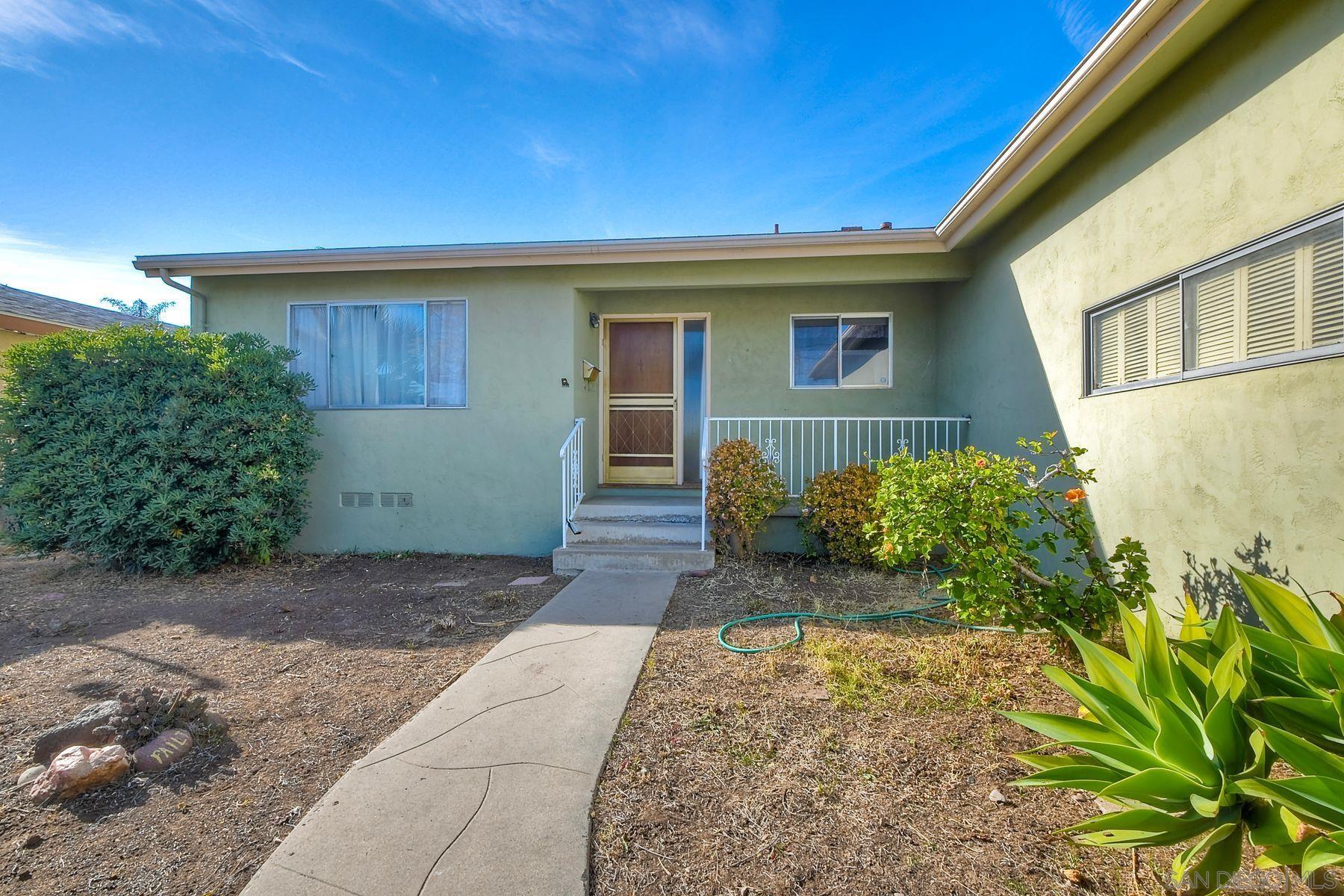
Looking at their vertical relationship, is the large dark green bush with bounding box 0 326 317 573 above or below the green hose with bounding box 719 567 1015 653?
above

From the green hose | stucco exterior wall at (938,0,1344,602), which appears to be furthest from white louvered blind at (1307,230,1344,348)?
the green hose

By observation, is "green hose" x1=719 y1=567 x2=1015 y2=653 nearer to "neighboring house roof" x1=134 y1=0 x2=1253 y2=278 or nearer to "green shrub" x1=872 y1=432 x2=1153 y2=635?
"green shrub" x1=872 y1=432 x2=1153 y2=635

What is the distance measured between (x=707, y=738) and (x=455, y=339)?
17.9 feet

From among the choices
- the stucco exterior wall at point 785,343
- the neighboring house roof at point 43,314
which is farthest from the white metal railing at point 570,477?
the neighboring house roof at point 43,314

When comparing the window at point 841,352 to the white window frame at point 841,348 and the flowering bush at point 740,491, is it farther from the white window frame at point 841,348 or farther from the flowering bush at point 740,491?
the flowering bush at point 740,491

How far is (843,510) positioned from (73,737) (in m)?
5.25

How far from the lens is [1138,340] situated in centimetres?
374

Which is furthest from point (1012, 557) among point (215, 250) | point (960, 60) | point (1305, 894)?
point (215, 250)

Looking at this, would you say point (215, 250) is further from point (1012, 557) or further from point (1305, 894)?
point (1305, 894)

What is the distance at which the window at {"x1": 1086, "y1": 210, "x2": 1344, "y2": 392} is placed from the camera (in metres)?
2.54

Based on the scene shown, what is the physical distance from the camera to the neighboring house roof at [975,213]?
295 cm

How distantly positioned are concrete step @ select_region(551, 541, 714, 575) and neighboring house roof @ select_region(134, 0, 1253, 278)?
3060 millimetres

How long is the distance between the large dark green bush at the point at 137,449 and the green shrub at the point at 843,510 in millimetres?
5458

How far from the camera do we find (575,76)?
23.6 feet
